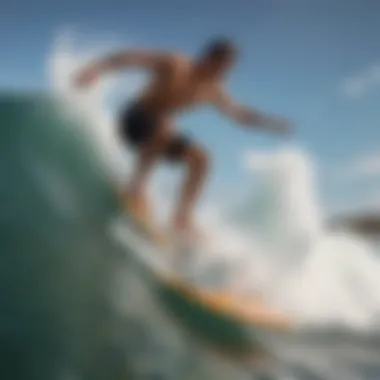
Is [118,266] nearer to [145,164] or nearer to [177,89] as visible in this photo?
[145,164]

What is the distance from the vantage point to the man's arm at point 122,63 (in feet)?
4.67

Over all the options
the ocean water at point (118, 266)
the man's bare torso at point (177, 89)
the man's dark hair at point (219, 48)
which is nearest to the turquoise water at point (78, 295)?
the ocean water at point (118, 266)

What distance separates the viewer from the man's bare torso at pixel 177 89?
4.67 feet

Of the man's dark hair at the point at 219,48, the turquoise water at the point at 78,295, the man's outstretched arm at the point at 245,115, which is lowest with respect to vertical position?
the turquoise water at the point at 78,295

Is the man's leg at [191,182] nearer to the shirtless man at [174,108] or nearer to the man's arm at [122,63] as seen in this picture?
the shirtless man at [174,108]

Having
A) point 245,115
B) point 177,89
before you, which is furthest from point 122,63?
point 245,115

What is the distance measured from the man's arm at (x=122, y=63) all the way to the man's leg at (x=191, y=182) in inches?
5.7

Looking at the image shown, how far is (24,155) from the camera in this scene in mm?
1397

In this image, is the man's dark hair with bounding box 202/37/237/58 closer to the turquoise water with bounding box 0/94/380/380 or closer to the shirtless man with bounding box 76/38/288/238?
the shirtless man with bounding box 76/38/288/238

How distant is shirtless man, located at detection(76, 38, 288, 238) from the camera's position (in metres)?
1.41

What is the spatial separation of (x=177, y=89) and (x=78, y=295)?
354 mm

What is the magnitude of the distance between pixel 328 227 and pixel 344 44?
0.97ft

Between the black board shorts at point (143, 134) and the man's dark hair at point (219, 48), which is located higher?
the man's dark hair at point (219, 48)

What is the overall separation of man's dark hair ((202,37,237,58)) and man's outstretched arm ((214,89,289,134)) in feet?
0.19
